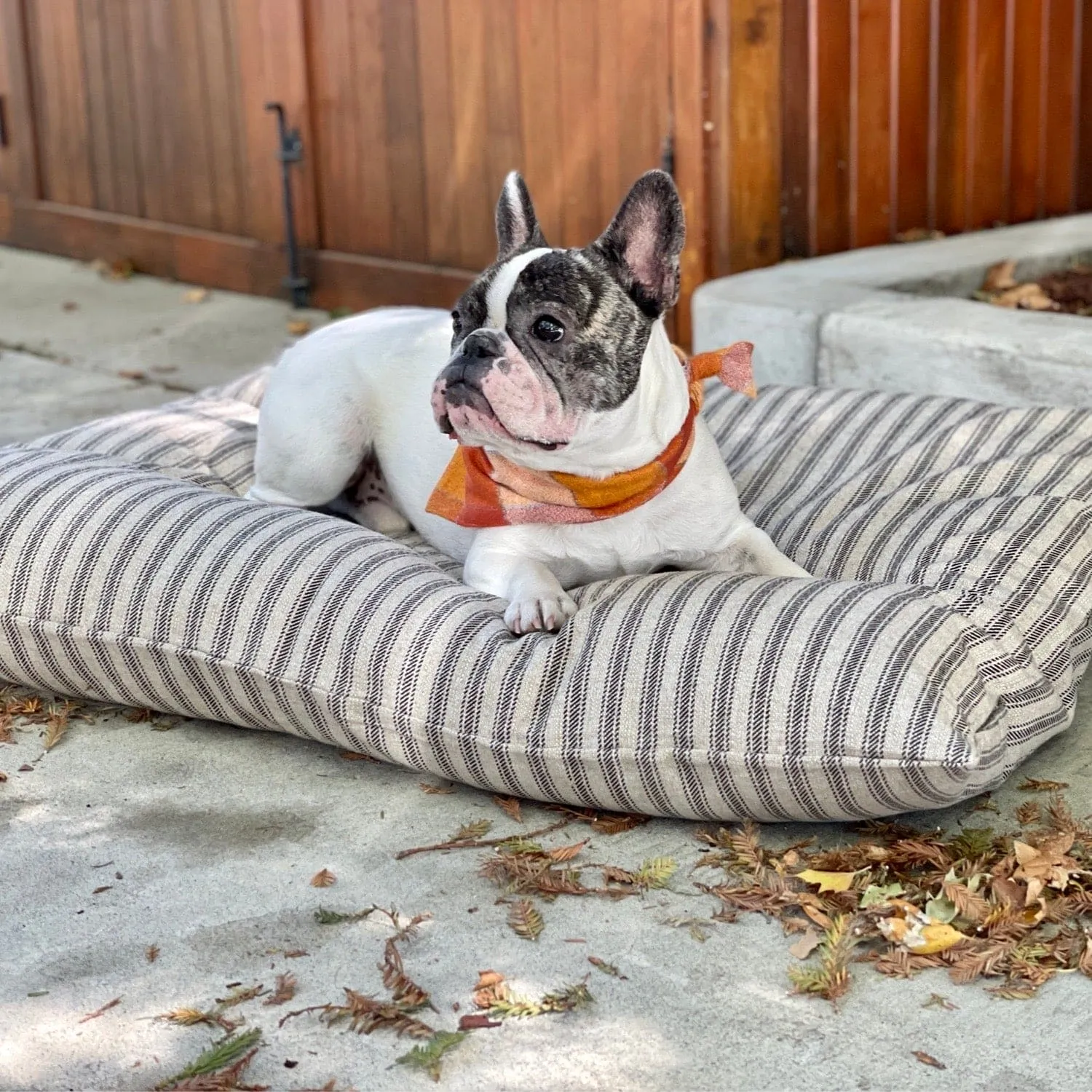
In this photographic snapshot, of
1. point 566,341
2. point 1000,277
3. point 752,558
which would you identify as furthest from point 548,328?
point 1000,277

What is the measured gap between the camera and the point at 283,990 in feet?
7.36

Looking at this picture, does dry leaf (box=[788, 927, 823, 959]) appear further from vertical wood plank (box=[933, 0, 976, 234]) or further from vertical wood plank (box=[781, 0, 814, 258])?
vertical wood plank (box=[933, 0, 976, 234])

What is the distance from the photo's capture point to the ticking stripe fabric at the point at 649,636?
255cm

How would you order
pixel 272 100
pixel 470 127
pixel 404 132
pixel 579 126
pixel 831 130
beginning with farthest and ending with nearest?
pixel 272 100 < pixel 404 132 < pixel 470 127 < pixel 579 126 < pixel 831 130

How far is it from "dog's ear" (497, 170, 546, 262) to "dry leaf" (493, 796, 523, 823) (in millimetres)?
991

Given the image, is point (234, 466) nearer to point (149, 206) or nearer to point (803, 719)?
point (803, 719)

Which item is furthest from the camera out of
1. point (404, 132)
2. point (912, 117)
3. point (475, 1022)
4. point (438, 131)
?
point (404, 132)

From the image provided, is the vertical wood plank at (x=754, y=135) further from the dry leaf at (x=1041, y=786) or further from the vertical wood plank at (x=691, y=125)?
the dry leaf at (x=1041, y=786)

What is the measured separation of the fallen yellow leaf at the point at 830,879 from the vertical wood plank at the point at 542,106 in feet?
12.0

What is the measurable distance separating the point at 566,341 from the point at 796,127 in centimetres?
273

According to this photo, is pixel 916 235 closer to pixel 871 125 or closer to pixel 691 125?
pixel 871 125

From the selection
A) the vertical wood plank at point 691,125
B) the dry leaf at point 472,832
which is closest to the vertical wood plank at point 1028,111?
the vertical wood plank at point 691,125

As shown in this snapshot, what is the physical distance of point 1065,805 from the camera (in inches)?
105

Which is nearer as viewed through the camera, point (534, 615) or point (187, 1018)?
point (187, 1018)
